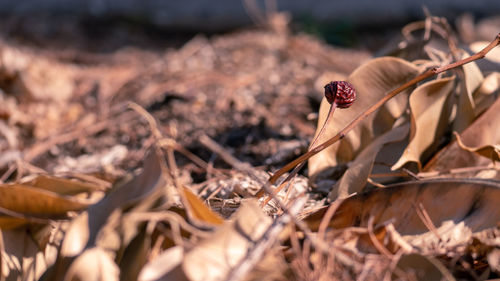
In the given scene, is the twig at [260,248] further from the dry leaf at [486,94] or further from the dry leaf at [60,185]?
the dry leaf at [486,94]

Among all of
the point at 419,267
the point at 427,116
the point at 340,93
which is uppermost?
the point at 340,93

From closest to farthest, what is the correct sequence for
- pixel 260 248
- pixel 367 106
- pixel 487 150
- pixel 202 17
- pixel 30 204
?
pixel 260 248, pixel 30 204, pixel 487 150, pixel 367 106, pixel 202 17

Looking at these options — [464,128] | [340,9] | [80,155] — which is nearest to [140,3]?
[340,9]

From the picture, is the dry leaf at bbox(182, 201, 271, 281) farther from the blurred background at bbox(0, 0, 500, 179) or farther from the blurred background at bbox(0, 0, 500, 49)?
the blurred background at bbox(0, 0, 500, 49)

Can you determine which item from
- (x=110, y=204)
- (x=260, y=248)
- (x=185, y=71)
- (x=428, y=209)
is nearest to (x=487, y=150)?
(x=428, y=209)

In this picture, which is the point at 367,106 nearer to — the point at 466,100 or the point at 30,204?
the point at 466,100

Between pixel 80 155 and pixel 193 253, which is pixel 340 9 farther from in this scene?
pixel 193 253
